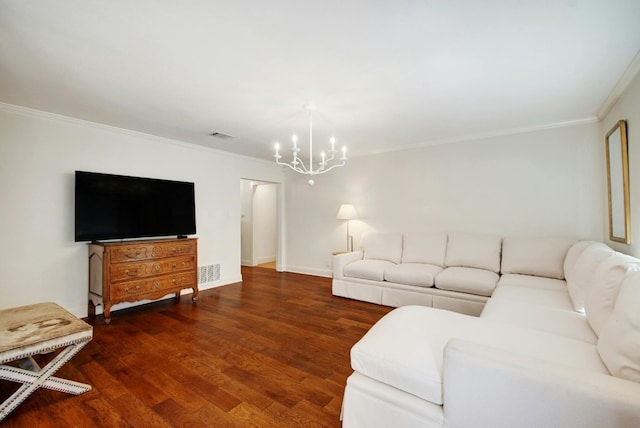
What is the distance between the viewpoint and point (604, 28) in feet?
5.61

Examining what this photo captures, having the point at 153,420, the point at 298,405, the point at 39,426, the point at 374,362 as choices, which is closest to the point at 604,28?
the point at 374,362

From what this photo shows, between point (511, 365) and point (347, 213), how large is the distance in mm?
3892

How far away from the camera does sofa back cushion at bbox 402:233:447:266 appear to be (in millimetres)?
3975

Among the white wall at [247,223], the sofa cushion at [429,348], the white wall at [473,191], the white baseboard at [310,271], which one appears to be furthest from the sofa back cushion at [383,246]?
the white wall at [247,223]

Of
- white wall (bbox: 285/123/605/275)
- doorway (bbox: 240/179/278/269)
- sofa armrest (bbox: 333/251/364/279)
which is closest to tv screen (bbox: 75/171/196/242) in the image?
sofa armrest (bbox: 333/251/364/279)

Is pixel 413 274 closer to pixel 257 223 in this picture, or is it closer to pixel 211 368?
pixel 211 368

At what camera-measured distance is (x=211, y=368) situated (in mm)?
2219

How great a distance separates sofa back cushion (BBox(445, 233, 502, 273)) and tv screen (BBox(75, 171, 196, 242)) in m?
3.68

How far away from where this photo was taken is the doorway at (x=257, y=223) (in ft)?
22.2

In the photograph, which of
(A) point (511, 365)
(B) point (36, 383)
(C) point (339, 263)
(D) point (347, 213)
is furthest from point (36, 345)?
(D) point (347, 213)

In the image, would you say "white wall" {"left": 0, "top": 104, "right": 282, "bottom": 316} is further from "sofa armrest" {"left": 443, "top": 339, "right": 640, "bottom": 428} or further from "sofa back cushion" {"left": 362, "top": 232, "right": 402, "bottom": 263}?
"sofa armrest" {"left": 443, "top": 339, "right": 640, "bottom": 428}

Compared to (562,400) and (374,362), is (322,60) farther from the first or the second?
(562,400)

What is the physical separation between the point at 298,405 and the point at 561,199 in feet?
12.4

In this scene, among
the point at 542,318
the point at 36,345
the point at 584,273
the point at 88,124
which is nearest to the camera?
the point at 36,345
